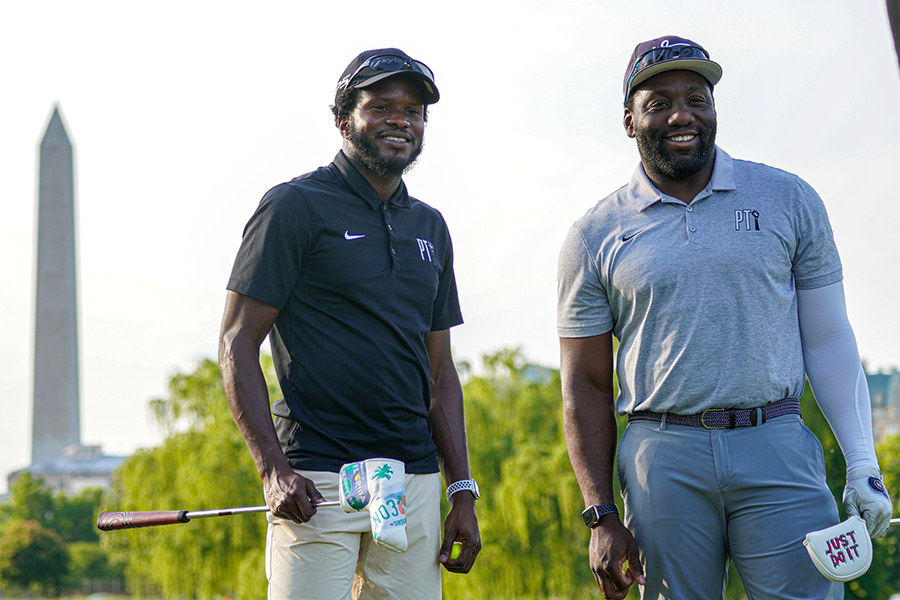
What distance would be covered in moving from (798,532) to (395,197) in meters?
1.74

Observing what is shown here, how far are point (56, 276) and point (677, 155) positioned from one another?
207 ft

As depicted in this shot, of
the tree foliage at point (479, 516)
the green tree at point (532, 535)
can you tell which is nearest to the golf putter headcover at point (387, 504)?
the tree foliage at point (479, 516)

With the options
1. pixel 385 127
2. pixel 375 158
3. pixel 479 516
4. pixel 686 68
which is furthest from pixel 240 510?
pixel 479 516

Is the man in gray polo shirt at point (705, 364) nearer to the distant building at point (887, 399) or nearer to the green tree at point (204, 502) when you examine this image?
the green tree at point (204, 502)

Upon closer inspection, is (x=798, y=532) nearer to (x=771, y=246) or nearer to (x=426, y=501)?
(x=771, y=246)

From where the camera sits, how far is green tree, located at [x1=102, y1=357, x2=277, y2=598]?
21188 millimetres

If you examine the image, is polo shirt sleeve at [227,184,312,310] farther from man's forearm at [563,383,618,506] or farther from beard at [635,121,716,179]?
beard at [635,121,716,179]

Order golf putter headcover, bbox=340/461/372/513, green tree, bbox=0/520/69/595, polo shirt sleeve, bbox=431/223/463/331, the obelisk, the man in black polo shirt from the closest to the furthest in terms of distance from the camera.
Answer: golf putter headcover, bbox=340/461/372/513, the man in black polo shirt, polo shirt sleeve, bbox=431/223/463/331, green tree, bbox=0/520/69/595, the obelisk

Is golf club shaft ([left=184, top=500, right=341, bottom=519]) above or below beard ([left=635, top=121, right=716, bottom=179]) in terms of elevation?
below

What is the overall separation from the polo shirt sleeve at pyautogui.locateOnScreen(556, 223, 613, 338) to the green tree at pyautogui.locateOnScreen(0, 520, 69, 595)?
5272cm

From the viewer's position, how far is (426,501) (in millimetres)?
3516

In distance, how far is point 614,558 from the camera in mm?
3201

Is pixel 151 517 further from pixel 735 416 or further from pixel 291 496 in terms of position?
pixel 735 416

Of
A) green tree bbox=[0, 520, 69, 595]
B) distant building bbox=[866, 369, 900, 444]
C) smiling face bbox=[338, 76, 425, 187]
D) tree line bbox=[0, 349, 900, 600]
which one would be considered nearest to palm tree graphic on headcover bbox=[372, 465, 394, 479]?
smiling face bbox=[338, 76, 425, 187]
